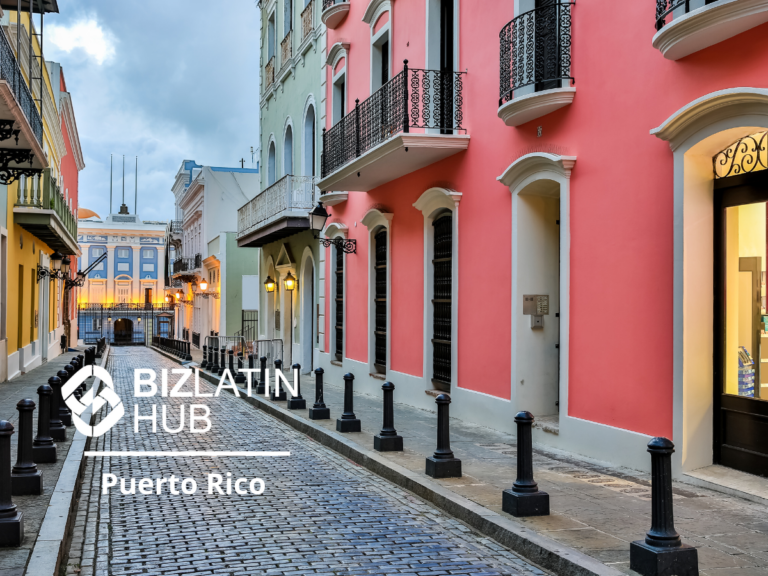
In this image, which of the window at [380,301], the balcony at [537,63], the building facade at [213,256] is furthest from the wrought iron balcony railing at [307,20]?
the balcony at [537,63]

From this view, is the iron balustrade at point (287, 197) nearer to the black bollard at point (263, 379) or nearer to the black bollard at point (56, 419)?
the black bollard at point (263, 379)

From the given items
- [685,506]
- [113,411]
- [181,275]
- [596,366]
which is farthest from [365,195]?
[181,275]

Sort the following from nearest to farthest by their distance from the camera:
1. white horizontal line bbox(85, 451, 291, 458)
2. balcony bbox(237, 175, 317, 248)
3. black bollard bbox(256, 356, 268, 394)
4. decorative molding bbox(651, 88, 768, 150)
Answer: decorative molding bbox(651, 88, 768, 150)
white horizontal line bbox(85, 451, 291, 458)
black bollard bbox(256, 356, 268, 394)
balcony bbox(237, 175, 317, 248)

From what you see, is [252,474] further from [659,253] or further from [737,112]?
[737,112]

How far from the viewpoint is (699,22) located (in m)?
6.68

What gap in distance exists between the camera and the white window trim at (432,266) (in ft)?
40.1

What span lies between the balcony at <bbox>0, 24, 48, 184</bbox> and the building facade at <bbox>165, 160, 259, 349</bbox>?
12433mm

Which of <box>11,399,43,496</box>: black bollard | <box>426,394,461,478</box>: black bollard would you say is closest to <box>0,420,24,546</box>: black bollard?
<box>11,399,43,496</box>: black bollard

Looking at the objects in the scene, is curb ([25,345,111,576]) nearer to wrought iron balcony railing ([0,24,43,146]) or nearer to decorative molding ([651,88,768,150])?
wrought iron balcony railing ([0,24,43,146])

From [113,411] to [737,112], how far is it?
1088 centimetres

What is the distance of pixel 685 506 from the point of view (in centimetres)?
638

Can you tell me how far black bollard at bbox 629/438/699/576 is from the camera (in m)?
4.59

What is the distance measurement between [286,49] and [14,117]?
1221 centimetres

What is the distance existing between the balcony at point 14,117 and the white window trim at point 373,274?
20.1ft
